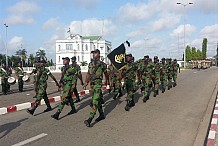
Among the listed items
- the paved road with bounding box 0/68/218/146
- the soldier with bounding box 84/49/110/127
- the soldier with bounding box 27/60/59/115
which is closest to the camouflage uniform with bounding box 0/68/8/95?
the paved road with bounding box 0/68/218/146

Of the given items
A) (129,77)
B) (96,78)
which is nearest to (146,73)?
(129,77)

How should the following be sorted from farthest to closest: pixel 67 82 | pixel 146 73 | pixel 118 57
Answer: pixel 146 73
pixel 118 57
pixel 67 82

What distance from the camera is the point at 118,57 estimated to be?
8.59m

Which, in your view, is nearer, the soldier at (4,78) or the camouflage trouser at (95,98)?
the camouflage trouser at (95,98)

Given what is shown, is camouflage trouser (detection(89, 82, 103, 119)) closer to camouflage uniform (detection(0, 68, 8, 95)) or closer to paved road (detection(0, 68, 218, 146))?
paved road (detection(0, 68, 218, 146))

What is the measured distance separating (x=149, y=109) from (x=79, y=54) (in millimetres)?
75441

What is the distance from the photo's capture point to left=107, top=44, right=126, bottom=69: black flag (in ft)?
27.9

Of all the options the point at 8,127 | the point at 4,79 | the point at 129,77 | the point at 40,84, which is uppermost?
the point at 129,77

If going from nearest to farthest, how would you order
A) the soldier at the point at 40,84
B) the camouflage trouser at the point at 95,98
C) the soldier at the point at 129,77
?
the camouflage trouser at the point at 95,98
the soldier at the point at 40,84
the soldier at the point at 129,77

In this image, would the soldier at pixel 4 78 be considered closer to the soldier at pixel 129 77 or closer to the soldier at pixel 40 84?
the soldier at pixel 40 84

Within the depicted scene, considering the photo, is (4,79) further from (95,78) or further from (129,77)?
(95,78)

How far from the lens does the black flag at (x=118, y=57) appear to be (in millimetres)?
8516

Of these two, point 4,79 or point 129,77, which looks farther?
point 4,79

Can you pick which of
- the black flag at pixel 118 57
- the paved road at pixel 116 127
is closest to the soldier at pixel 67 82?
the paved road at pixel 116 127
